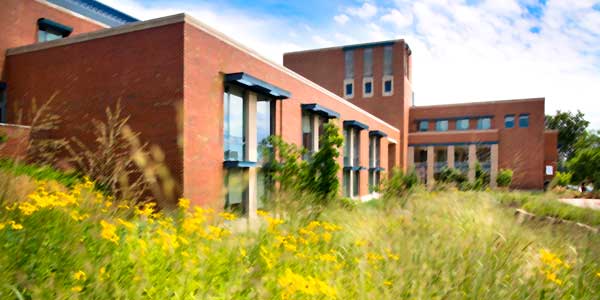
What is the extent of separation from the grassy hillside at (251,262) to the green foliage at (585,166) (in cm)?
2315

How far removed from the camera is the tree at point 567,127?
55719 millimetres

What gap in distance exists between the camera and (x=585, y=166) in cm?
2491

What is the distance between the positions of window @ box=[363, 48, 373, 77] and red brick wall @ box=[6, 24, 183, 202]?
30.3 m

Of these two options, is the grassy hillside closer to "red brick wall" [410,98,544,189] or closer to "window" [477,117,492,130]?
"red brick wall" [410,98,544,189]

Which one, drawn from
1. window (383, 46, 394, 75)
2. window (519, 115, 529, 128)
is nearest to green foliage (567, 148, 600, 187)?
window (519, 115, 529, 128)

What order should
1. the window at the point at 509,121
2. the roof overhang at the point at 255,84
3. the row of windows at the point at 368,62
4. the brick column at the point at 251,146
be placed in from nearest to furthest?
the roof overhang at the point at 255,84, the brick column at the point at 251,146, the row of windows at the point at 368,62, the window at the point at 509,121

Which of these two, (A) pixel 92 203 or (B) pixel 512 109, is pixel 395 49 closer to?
(B) pixel 512 109

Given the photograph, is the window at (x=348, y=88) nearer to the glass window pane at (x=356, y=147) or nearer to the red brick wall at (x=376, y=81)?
the red brick wall at (x=376, y=81)

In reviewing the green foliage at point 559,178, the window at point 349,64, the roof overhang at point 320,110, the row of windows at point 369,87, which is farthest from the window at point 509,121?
the green foliage at point 559,178

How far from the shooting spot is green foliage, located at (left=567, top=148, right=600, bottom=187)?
22.9 m

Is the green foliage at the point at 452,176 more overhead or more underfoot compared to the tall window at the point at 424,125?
more underfoot

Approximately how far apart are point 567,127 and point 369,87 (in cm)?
3822

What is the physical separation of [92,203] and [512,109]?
46001 millimetres

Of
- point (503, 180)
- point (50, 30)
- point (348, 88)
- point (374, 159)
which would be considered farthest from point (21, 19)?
point (348, 88)
